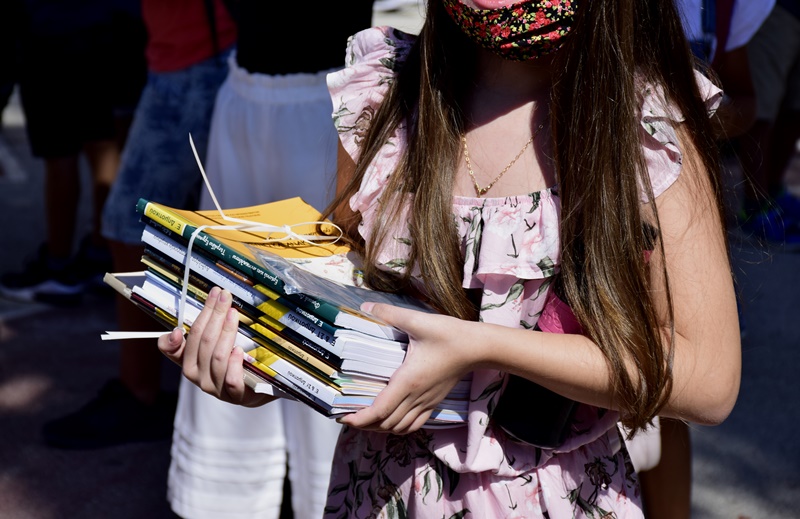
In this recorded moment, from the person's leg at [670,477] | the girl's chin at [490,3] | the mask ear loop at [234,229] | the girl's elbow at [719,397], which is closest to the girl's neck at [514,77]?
the girl's chin at [490,3]

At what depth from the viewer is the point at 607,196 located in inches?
54.4

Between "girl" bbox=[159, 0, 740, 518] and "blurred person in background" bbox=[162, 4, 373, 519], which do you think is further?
"blurred person in background" bbox=[162, 4, 373, 519]

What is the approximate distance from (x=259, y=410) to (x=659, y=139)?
149 cm

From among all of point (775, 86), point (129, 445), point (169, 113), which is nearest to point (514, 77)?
point (169, 113)

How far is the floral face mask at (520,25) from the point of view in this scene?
142cm

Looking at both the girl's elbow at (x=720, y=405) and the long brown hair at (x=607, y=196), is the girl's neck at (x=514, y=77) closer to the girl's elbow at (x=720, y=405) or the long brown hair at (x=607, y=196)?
the long brown hair at (x=607, y=196)

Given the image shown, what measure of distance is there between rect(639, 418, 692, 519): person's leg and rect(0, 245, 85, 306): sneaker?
10.4 feet

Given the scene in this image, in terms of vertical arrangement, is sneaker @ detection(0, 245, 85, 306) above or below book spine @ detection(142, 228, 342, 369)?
below

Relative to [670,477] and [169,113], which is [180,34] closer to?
[169,113]

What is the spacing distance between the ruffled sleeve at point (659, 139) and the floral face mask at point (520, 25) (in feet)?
0.52

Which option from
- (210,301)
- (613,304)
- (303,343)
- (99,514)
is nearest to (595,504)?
(613,304)

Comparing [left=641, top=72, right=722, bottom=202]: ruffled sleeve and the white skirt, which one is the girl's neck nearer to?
[left=641, top=72, right=722, bottom=202]: ruffled sleeve

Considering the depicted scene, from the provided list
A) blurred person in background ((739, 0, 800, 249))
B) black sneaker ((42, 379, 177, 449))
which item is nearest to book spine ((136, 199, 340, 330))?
black sneaker ((42, 379, 177, 449))

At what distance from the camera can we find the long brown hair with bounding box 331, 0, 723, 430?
1369mm
